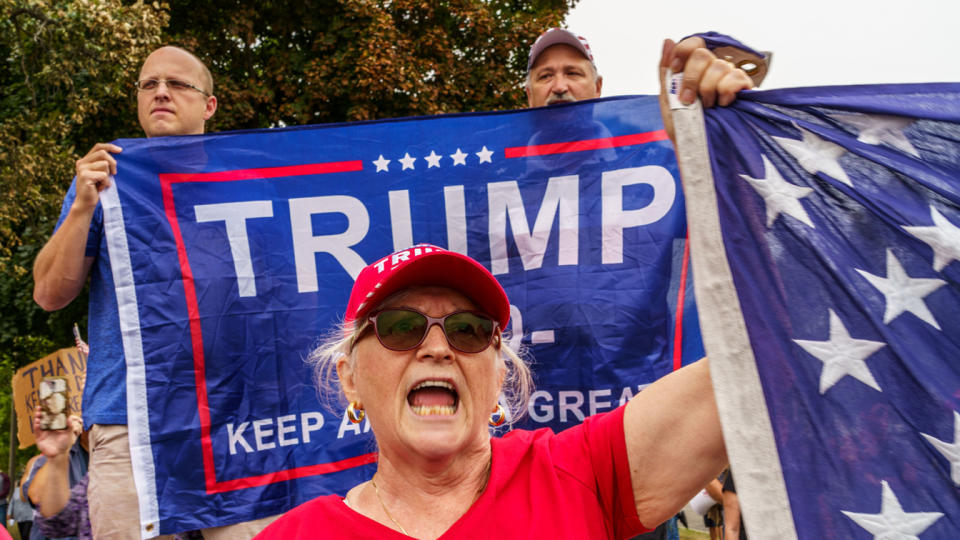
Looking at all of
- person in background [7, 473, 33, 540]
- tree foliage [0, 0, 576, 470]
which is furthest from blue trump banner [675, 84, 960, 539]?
tree foliage [0, 0, 576, 470]

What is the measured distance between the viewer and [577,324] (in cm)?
339

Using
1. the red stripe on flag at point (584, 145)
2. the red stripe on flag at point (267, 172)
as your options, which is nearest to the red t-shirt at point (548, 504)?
the red stripe on flag at point (584, 145)

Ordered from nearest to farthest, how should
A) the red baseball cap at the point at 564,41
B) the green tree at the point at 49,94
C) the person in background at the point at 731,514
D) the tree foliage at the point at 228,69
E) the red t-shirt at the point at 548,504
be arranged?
the red t-shirt at the point at 548,504 < the red baseball cap at the point at 564,41 < the person in background at the point at 731,514 < the green tree at the point at 49,94 < the tree foliage at the point at 228,69

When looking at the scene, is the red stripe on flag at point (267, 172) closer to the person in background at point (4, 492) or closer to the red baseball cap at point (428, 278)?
the red baseball cap at point (428, 278)

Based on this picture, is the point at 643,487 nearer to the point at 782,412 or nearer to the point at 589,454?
the point at 589,454

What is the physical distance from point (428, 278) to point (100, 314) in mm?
2091

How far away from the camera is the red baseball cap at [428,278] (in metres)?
1.84

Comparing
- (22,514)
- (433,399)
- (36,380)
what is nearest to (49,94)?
(36,380)

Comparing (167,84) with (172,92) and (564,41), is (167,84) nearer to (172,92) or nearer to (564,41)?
(172,92)

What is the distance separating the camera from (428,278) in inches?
74.9

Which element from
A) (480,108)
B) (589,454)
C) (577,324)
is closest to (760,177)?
(589,454)

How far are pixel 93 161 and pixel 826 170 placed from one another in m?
2.94

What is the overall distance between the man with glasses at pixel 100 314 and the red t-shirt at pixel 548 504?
1.67 m

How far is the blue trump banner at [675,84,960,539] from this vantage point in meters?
1.50
